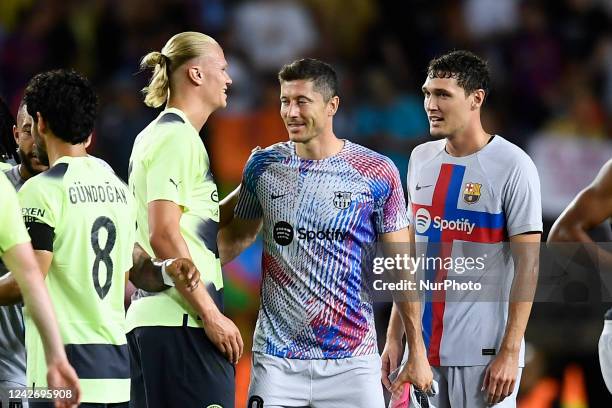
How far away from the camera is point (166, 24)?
40.5ft

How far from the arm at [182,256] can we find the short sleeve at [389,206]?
94 centimetres

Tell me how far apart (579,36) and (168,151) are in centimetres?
757

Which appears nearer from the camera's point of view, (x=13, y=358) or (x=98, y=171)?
(x=98, y=171)

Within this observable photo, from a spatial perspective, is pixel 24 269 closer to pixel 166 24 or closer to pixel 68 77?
pixel 68 77

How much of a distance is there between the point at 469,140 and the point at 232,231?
134 cm

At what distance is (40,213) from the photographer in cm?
491

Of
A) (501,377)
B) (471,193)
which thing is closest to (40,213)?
(471,193)

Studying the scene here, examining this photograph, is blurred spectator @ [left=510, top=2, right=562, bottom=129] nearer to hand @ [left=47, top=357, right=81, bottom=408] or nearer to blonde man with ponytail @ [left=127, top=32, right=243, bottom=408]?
blonde man with ponytail @ [left=127, top=32, right=243, bottom=408]

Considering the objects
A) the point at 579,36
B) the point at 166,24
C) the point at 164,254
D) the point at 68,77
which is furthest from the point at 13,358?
the point at 579,36

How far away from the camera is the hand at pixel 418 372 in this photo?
5.98 metres

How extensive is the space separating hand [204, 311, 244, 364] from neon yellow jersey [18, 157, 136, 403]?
491mm

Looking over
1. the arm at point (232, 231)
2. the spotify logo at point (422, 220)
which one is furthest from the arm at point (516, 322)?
the arm at point (232, 231)

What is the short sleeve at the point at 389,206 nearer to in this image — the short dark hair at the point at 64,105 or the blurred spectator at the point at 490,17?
the short dark hair at the point at 64,105

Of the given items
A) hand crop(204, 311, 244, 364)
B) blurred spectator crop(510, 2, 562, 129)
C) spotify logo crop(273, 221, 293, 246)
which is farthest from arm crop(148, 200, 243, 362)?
blurred spectator crop(510, 2, 562, 129)
